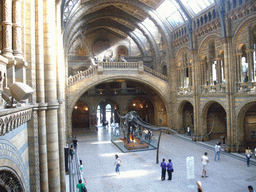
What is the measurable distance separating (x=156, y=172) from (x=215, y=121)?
37.2 ft

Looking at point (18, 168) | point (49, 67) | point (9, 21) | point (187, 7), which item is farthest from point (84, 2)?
point (18, 168)

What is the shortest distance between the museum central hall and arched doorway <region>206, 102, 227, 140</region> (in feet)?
0.32

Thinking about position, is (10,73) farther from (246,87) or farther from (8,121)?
(246,87)

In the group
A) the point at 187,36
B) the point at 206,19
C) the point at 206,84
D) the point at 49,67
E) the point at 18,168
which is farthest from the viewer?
the point at 187,36

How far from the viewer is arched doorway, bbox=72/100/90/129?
3186 centimetres

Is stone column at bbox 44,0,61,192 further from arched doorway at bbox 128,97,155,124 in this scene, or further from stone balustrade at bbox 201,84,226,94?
arched doorway at bbox 128,97,155,124

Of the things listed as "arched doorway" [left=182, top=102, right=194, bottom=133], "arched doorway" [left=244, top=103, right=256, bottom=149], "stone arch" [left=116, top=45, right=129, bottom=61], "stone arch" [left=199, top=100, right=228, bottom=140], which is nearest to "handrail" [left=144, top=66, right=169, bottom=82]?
"arched doorway" [left=182, top=102, right=194, bottom=133]

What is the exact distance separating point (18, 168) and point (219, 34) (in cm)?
1691

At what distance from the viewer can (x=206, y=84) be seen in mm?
19594

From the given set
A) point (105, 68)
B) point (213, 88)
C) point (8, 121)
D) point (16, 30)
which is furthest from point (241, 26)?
point (8, 121)

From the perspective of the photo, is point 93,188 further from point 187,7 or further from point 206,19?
point 187,7

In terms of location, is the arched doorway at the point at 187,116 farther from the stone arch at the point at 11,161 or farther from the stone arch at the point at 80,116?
the stone arch at the point at 11,161

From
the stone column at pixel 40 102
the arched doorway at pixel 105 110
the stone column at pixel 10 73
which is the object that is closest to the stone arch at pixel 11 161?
the stone column at pixel 10 73

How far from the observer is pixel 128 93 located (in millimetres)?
30516
